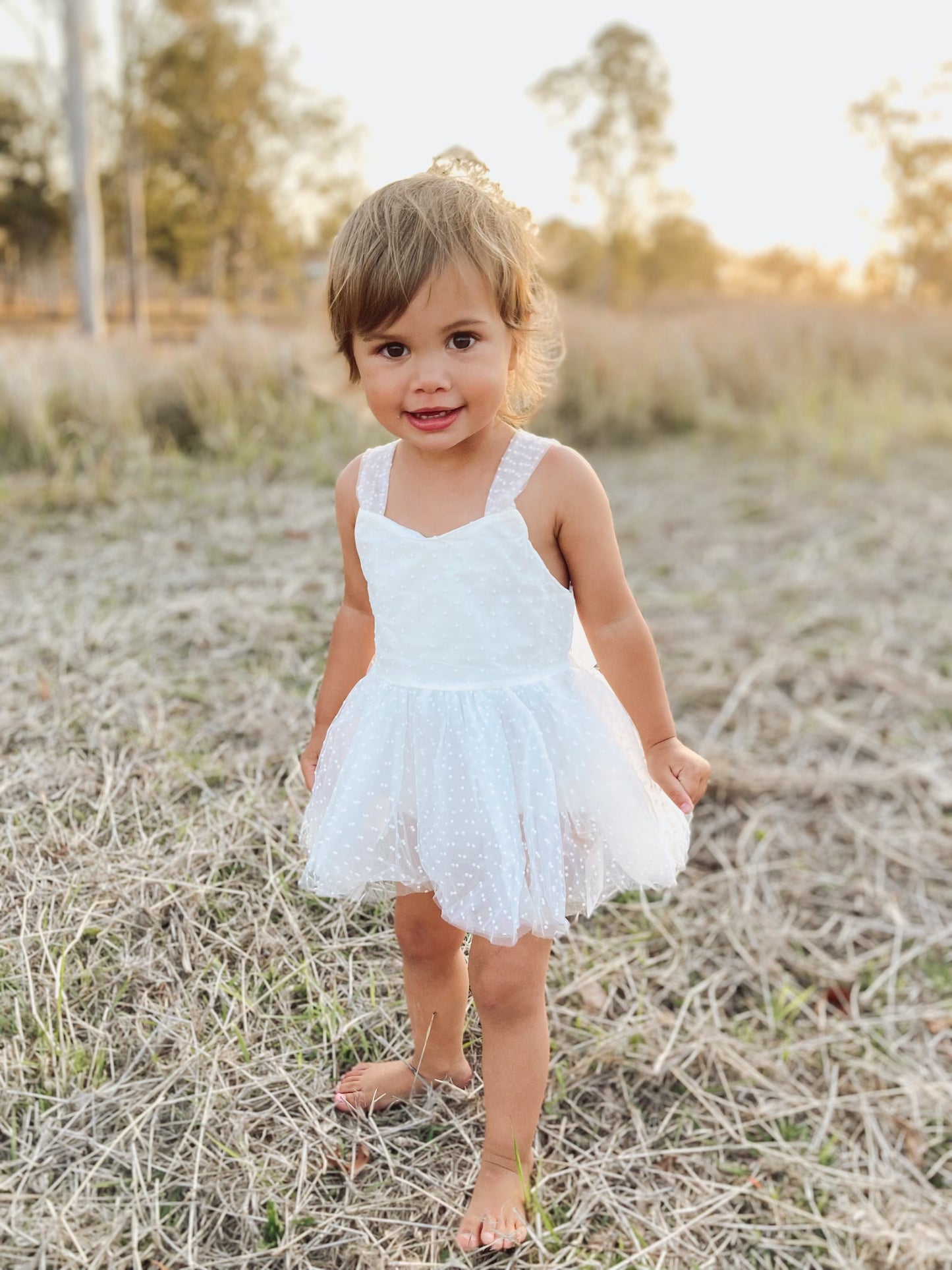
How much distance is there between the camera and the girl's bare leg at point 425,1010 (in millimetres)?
1511

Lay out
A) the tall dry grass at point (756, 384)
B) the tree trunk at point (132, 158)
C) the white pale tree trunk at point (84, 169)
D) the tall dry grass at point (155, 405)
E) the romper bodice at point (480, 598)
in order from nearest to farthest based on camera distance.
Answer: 1. the romper bodice at point (480, 598)
2. the tall dry grass at point (155, 405)
3. the tall dry grass at point (756, 384)
4. the white pale tree trunk at point (84, 169)
5. the tree trunk at point (132, 158)

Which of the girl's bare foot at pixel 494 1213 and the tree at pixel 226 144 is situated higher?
the tree at pixel 226 144

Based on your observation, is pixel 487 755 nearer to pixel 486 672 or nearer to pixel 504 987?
pixel 486 672

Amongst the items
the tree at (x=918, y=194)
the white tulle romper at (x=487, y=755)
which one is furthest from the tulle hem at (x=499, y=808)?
the tree at (x=918, y=194)

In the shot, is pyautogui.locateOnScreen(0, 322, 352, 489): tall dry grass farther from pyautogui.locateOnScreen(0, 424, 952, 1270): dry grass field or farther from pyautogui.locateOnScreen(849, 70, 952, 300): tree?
pyautogui.locateOnScreen(849, 70, 952, 300): tree

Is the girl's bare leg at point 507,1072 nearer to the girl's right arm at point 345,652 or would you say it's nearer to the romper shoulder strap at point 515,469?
the girl's right arm at point 345,652

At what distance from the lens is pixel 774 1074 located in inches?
74.4

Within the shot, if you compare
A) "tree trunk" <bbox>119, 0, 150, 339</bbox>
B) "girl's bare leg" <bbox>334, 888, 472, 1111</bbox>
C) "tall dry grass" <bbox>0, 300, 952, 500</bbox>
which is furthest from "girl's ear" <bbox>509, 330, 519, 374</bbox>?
"tree trunk" <bbox>119, 0, 150, 339</bbox>

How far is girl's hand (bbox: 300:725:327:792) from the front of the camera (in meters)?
1.60

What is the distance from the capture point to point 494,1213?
1.42 m

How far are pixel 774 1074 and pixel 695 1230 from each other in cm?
40

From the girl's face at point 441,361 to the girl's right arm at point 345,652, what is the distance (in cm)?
24

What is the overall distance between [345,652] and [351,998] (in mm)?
627

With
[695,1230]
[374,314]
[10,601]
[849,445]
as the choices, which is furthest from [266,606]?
[849,445]
